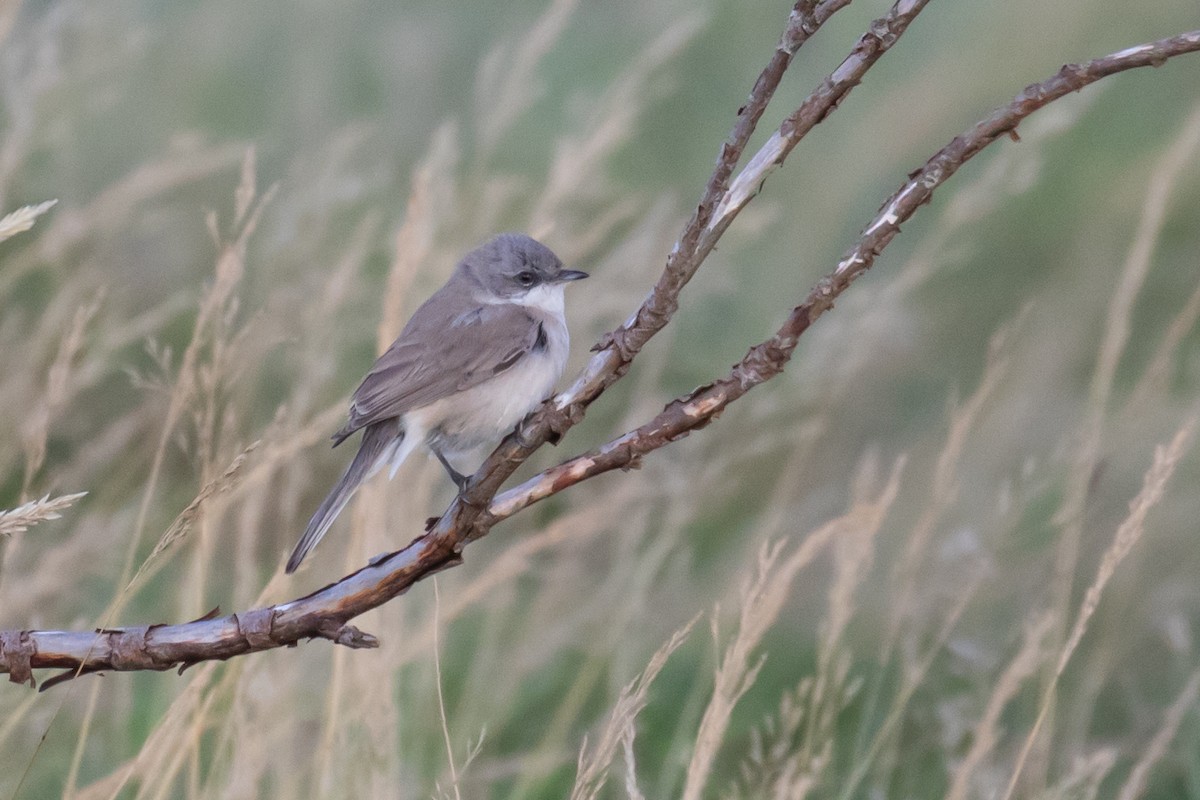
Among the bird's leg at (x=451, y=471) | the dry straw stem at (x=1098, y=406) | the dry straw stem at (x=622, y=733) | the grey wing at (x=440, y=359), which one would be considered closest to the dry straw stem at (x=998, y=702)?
the dry straw stem at (x=1098, y=406)

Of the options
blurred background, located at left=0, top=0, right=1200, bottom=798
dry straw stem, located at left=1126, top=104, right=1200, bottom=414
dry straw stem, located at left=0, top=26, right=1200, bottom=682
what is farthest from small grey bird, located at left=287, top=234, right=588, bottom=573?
dry straw stem, located at left=1126, top=104, right=1200, bottom=414

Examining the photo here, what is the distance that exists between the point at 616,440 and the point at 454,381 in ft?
5.31

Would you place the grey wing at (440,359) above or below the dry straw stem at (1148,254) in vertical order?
above

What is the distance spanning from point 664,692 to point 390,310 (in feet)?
5.97

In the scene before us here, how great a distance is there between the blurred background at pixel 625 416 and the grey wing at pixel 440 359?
0.13 m

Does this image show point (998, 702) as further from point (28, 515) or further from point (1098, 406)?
point (28, 515)

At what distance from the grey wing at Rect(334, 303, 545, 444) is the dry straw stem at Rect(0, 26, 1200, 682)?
1.28 metres

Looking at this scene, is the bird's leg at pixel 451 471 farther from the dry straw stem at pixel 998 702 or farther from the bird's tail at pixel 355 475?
the dry straw stem at pixel 998 702

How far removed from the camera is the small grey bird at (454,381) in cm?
325

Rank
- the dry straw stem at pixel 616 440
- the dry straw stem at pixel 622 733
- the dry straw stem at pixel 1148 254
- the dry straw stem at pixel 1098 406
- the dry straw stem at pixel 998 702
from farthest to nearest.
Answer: the dry straw stem at pixel 1148 254, the dry straw stem at pixel 1098 406, the dry straw stem at pixel 998 702, the dry straw stem at pixel 622 733, the dry straw stem at pixel 616 440

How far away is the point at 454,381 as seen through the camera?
11.1ft

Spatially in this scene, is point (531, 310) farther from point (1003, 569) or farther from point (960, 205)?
point (1003, 569)

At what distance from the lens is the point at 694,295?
16.2 feet

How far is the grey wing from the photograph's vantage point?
10.7ft
